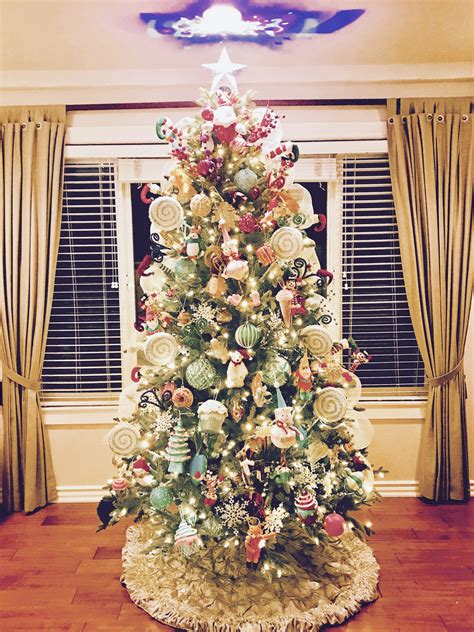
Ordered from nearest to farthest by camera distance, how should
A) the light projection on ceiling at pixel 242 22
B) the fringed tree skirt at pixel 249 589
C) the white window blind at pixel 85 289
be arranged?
the fringed tree skirt at pixel 249 589, the light projection on ceiling at pixel 242 22, the white window blind at pixel 85 289

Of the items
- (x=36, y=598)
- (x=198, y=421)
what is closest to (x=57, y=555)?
(x=36, y=598)

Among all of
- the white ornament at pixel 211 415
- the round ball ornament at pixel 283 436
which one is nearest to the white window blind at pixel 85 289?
the white ornament at pixel 211 415

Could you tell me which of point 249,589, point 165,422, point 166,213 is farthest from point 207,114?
point 249,589

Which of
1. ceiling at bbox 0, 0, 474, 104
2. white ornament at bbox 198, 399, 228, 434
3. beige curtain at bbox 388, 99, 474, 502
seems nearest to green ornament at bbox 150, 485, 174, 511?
white ornament at bbox 198, 399, 228, 434

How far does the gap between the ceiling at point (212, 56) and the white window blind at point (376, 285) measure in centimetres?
53

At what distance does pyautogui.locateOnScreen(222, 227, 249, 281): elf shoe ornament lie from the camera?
2.16 meters

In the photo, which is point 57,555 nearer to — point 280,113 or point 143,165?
point 143,165

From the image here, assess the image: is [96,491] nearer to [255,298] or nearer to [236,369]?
[236,369]

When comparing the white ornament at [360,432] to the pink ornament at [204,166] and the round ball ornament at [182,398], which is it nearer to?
the round ball ornament at [182,398]

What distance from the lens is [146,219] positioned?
3373 millimetres

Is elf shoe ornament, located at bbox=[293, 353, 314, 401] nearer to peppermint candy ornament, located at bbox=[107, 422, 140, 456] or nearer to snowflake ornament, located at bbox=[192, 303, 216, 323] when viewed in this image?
snowflake ornament, located at bbox=[192, 303, 216, 323]

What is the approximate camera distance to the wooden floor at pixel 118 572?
2.19 metres

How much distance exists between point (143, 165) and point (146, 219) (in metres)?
0.35

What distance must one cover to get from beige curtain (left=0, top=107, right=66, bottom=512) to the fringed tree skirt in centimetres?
102
